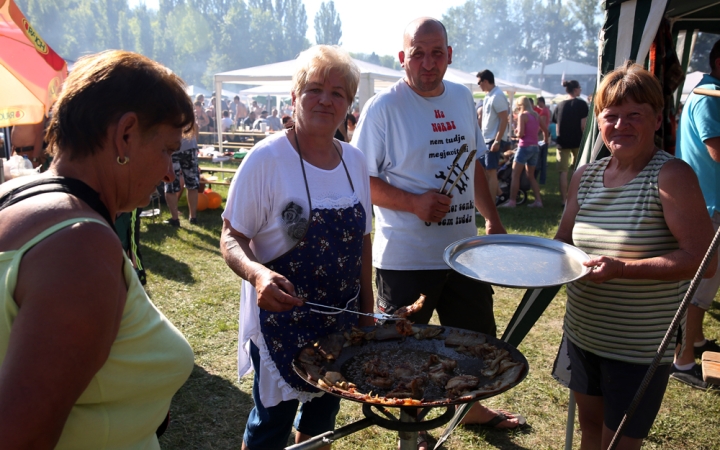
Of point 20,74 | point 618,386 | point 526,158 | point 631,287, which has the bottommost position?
point 526,158

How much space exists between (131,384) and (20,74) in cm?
284

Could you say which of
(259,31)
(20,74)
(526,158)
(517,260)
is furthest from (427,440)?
(259,31)

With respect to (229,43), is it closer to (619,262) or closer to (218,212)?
(218,212)

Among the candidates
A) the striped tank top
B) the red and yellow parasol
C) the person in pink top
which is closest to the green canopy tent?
the striped tank top

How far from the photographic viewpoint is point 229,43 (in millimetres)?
97688

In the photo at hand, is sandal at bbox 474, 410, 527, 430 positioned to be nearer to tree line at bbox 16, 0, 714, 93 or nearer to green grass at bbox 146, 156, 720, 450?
green grass at bbox 146, 156, 720, 450

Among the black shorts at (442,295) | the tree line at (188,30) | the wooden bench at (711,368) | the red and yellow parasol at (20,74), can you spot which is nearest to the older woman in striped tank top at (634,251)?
the wooden bench at (711,368)

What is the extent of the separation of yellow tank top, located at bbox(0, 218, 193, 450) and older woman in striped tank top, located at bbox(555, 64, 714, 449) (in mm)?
1459

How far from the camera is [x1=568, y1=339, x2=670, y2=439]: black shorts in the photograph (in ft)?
6.97

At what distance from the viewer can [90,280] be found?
1.01 meters

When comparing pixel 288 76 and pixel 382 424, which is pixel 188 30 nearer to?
pixel 288 76

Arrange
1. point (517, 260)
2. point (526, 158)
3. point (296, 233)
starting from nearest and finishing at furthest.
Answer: point (296, 233) < point (517, 260) < point (526, 158)

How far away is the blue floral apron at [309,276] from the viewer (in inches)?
83.1

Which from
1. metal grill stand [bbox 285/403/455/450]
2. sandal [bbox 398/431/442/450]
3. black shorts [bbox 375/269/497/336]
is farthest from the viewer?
sandal [bbox 398/431/442/450]
